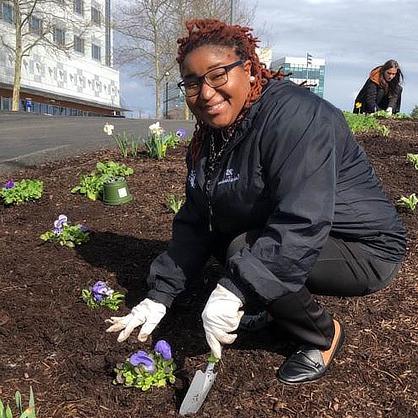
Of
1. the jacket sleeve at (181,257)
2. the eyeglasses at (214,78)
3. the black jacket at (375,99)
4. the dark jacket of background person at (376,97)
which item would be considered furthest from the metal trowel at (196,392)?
the black jacket at (375,99)

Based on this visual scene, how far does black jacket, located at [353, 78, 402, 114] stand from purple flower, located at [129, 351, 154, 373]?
796 cm

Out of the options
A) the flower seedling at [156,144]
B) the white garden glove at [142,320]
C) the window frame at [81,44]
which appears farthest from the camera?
the window frame at [81,44]

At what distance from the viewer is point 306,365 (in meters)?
2.28

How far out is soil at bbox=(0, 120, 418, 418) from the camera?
215cm

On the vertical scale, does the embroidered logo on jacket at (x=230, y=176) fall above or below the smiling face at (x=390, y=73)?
below

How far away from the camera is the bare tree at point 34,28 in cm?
2747

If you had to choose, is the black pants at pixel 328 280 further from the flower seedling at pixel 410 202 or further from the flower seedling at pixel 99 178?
the flower seedling at pixel 99 178

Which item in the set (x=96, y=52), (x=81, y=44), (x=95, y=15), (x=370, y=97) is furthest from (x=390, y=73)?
(x=96, y=52)

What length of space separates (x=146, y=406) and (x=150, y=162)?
3.37 m

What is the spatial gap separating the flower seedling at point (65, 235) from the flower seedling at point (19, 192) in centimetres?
83

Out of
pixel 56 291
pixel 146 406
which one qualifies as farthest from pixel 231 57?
pixel 56 291

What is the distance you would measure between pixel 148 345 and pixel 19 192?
88.9 inches

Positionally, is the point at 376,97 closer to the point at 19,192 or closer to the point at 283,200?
the point at 19,192

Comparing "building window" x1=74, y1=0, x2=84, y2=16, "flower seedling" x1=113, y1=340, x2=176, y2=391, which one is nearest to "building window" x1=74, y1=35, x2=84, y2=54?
"building window" x1=74, y1=0, x2=84, y2=16
